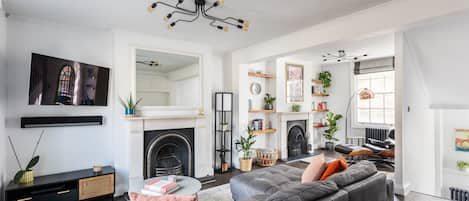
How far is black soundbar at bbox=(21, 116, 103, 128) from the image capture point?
310cm

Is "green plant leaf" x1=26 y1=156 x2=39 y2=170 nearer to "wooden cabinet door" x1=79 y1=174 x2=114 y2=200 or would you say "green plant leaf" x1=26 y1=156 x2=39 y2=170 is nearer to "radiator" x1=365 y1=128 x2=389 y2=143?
"wooden cabinet door" x1=79 y1=174 x2=114 y2=200

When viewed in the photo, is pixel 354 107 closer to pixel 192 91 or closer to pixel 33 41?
pixel 192 91

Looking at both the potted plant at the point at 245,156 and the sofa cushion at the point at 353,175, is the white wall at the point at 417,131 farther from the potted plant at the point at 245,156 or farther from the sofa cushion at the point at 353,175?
the potted plant at the point at 245,156

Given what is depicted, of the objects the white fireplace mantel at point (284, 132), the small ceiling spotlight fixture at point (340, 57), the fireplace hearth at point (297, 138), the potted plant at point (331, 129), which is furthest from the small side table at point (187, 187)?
the potted plant at point (331, 129)

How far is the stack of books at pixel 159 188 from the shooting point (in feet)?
8.04

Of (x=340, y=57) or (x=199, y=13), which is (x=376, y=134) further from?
(x=199, y=13)

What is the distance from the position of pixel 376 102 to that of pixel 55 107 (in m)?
7.03

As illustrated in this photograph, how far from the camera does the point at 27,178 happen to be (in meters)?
2.93

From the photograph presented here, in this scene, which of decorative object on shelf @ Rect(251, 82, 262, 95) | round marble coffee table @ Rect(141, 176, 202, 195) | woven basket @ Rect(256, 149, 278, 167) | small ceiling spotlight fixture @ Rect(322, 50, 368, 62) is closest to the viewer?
round marble coffee table @ Rect(141, 176, 202, 195)

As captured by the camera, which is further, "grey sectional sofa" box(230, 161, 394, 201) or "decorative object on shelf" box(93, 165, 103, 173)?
"decorative object on shelf" box(93, 165, 103, 173)

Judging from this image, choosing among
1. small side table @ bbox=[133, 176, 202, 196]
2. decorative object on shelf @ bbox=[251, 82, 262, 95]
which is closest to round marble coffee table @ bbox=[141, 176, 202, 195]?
small side table @ bbox=[133, 176, 202, 196]

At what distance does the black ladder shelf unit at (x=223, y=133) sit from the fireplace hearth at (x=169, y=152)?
79cm

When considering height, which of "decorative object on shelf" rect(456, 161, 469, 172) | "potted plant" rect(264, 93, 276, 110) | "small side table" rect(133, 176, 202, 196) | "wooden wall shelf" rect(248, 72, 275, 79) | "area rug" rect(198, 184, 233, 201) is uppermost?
"wooden wall shelf" rect(248, 72, 275, 79)

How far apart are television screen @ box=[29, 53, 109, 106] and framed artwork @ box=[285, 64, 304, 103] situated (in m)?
4.13
